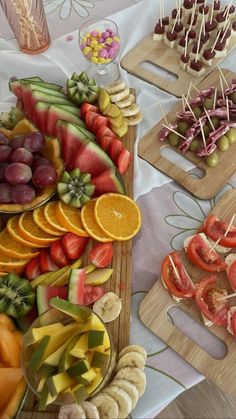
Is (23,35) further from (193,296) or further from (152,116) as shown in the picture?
(193,296)

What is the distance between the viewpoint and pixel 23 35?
1867 mm

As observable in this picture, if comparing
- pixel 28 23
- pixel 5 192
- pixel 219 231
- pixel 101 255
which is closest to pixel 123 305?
pixel 101 255

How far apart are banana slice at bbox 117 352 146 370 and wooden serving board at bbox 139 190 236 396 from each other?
0.11 meters

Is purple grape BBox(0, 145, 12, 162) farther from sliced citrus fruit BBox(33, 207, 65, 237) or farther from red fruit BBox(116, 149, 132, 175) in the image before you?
red fruit BBox(116, 149, 132, 175)

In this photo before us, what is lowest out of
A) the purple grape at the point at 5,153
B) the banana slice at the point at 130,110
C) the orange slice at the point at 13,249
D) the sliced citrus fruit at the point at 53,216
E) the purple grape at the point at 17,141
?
the orange slice at the point at 13,249

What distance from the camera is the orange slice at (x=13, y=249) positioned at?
1.34 meters

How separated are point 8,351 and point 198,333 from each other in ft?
1.72

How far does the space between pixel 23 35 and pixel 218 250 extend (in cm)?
122

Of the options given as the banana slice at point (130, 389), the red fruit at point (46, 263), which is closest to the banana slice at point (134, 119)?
the red fruit at point (46, 263)

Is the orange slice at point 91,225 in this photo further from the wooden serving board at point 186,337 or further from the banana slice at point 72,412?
the banana slice at point 72,412

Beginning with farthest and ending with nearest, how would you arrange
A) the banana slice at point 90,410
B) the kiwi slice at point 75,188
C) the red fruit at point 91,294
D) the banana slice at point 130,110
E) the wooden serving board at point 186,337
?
the banana slice at point 130,110
the kiwi slice at point 75,188
the red fruit at point 91,294
the wooden serving board at point 186,337
the banana slice at point 90,410

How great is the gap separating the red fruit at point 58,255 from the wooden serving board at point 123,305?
0.15m

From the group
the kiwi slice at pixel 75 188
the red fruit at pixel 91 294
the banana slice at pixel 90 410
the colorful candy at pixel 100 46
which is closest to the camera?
the banana slice at pixel 90 410

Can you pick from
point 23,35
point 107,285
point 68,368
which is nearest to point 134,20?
point 23,35
